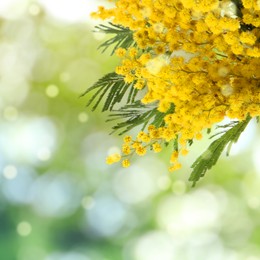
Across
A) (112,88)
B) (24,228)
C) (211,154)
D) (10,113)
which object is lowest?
(211,154)

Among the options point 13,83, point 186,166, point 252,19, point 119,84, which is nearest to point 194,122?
point 252,19

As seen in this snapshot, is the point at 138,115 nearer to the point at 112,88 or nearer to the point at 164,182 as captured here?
the point at 112,88

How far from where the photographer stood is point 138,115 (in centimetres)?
83

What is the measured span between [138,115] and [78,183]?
76.2 inches

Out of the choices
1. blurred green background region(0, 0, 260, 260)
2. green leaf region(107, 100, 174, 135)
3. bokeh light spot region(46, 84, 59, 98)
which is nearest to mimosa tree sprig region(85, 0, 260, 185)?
green leaf region(107, 100, 174, 135)

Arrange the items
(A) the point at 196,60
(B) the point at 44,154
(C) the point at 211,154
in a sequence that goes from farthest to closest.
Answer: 1. (B) the point at 44,154
2. (C) the point at 211,154
3. (A) the point at 196,60

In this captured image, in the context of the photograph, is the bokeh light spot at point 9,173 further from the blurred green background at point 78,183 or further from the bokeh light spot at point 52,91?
the bokeh light spot at point 52,91

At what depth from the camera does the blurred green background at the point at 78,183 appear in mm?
2682

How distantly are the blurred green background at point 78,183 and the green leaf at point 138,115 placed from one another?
5.95ft

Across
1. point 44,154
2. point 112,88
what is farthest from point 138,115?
point 44,154

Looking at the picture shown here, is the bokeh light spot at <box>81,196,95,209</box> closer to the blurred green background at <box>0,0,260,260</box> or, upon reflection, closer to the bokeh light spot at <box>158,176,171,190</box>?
the blurred green background at <box>0,0,260,260</box>

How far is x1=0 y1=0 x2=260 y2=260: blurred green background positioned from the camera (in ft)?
8.80

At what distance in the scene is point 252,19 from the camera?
2.06ft

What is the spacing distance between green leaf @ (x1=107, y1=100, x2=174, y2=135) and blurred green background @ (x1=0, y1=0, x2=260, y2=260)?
181 centimetres
